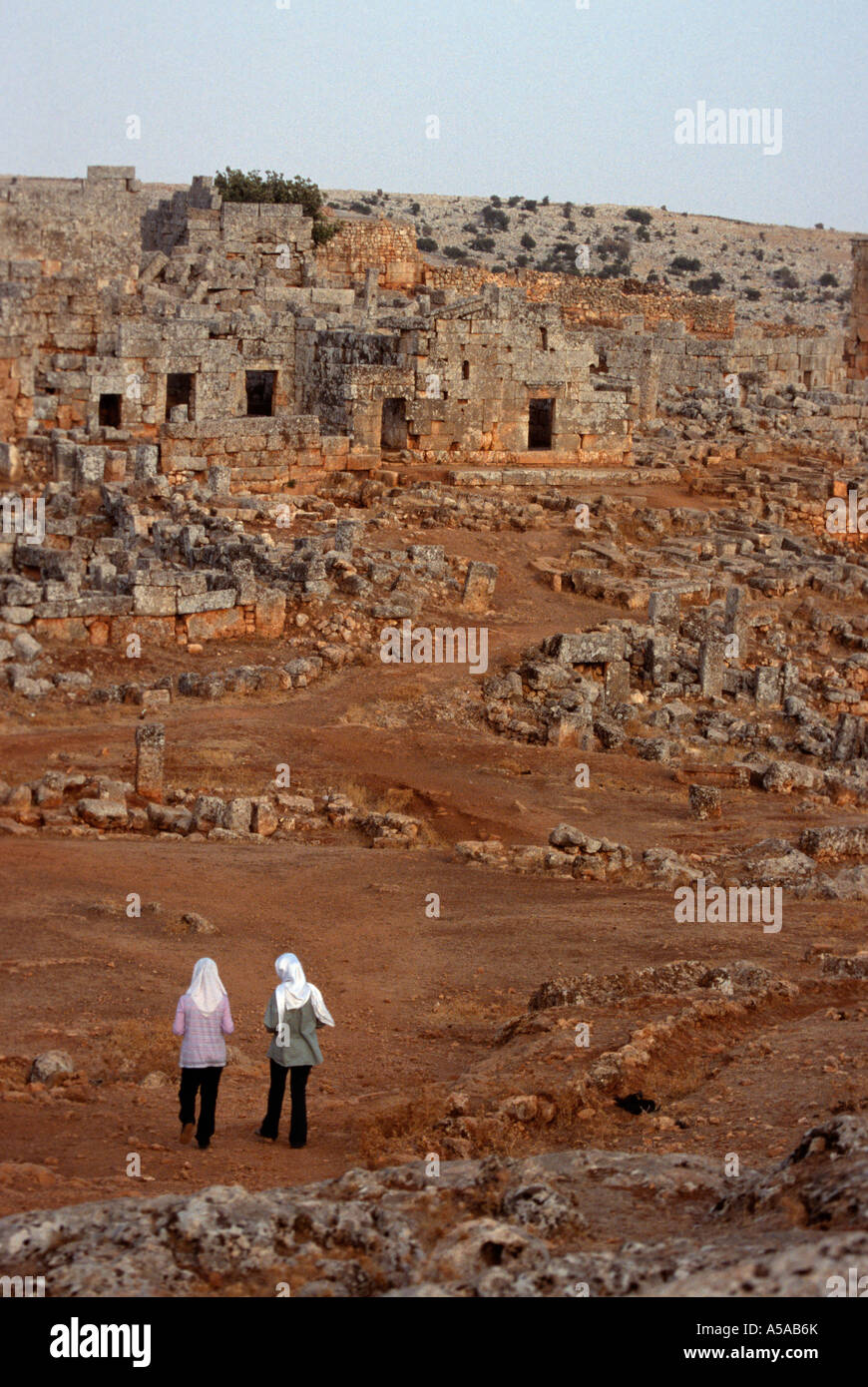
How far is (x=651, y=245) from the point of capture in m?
85.1

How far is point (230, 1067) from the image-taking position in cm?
900

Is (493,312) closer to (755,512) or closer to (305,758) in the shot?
(755,512)

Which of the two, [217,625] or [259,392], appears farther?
[259,392]

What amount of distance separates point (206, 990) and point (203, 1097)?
49 centimetres

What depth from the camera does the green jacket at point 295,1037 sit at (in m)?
7.77

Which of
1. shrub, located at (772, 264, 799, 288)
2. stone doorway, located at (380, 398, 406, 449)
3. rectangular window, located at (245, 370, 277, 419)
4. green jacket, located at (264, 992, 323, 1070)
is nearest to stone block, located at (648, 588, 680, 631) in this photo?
stone doorway, located at (380, 398, 406, 449)

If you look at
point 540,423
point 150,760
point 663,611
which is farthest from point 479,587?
point 540,423

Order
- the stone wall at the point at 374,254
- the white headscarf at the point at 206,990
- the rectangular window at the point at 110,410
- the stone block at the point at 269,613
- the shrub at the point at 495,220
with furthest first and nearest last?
the shrub at the point at 495,220 < the stone wall at the point at 374,254 < the rectangular window at the point at 110,410 < the stone block at the point at 269,613 < the white headscarf at the point at 206,990

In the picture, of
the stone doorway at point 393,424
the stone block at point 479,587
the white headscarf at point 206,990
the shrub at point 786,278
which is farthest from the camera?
the shrub at point 786,278

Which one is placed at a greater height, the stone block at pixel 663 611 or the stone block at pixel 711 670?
the stone block at pixel 663 611

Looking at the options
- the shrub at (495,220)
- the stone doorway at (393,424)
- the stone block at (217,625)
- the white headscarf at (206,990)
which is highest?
the shrub at (495,220)

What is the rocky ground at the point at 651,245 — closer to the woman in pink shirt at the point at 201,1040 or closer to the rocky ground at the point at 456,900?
the rocky ground at the point at 456,900


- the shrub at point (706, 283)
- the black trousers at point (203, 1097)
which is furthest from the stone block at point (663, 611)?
the shrub at point (706, 283)

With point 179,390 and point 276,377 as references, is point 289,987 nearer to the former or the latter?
point 179,390
